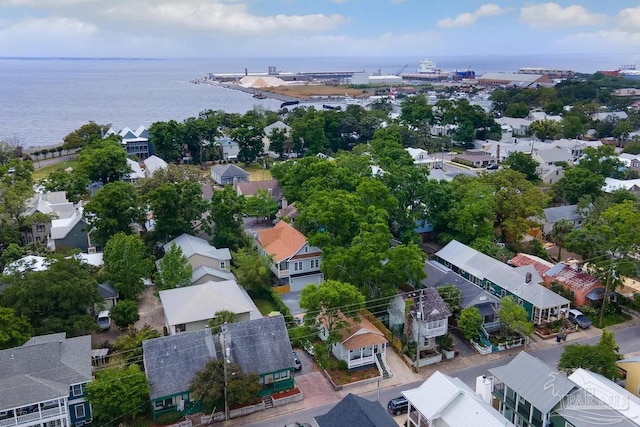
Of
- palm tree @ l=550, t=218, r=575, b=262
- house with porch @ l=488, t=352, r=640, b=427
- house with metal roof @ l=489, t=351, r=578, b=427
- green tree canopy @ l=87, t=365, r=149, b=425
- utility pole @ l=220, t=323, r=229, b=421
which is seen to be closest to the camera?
house with porch @ l=488, t=352, r=640, b=427

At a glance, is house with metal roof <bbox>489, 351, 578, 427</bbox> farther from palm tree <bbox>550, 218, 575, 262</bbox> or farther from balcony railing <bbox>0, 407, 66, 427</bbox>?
palm tree <bbox>550, 218, 575, 262</bbox>

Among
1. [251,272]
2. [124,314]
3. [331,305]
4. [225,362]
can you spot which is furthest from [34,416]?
[251,272]

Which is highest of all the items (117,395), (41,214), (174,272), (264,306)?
(41,214)

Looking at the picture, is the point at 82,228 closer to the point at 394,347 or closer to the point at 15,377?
the point at 15,377

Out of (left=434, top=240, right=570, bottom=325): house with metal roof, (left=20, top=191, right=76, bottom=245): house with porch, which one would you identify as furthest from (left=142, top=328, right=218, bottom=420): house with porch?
(left=20, top=191, right=76, bottom=245): house with porch

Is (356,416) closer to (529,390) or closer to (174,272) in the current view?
(529,390)

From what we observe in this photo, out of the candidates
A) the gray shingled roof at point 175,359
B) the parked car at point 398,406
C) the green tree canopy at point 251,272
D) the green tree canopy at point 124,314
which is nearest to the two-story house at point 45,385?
the gray shingled roof at point 175,359

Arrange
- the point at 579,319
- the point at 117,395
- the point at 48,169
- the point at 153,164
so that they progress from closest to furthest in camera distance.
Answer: the point at 117,395, the point at 579,319, the point at 153,164, the point at 48,169
